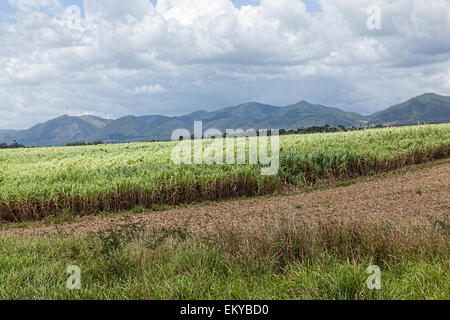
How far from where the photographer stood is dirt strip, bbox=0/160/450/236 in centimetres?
1093

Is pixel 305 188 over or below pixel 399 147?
below

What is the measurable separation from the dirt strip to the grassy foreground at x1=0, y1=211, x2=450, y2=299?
10.3 feet

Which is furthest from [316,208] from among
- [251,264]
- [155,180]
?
[251,264]

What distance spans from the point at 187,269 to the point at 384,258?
3.13 metres

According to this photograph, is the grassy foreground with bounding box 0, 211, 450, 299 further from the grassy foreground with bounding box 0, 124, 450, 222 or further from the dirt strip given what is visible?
the grassy foreground with bounding box 0, 124, 450, 222

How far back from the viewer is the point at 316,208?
1282cm

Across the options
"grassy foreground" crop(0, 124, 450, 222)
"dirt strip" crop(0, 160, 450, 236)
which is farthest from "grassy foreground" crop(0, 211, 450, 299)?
"grassy foreground" crop(0, 124, 450, 222)

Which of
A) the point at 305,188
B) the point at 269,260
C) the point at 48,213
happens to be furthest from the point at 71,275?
the point at 305,188

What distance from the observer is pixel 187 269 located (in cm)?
550

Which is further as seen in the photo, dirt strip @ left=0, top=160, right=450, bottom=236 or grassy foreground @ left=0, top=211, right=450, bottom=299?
dirt strip @ left=0, top=160, right=450, bottom=236

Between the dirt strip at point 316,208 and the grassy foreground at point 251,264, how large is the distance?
3.14 m

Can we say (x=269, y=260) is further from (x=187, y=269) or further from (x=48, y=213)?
(x=48, y=213)

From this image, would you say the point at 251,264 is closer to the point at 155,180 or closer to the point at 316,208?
the point at 316,208

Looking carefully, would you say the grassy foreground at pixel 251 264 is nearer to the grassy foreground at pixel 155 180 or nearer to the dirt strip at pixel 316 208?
the dirt strip at pixel 316 208
